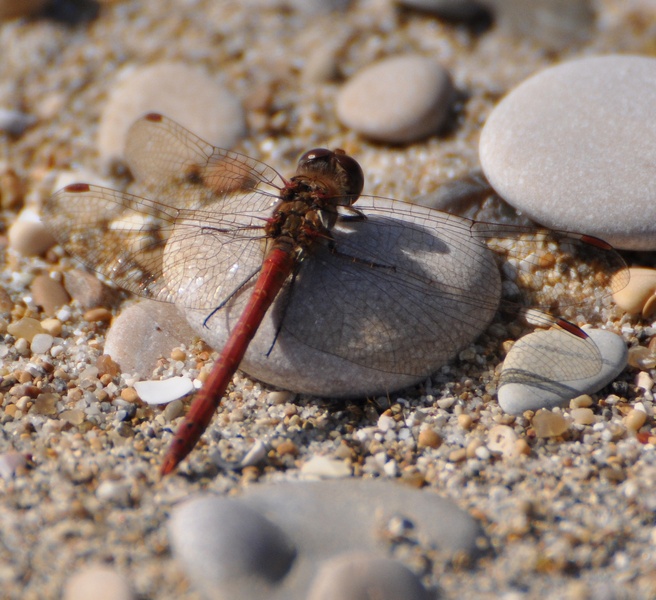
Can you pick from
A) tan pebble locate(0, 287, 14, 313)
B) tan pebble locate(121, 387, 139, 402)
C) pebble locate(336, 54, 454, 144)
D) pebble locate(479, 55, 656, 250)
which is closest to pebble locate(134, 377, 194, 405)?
tan pebble locate(121, 387, 139, 402)

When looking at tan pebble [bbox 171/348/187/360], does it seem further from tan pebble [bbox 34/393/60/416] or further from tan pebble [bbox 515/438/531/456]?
tan pebble [bbox 515/438/531/456]

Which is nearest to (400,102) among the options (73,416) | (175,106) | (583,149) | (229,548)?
(583,149)

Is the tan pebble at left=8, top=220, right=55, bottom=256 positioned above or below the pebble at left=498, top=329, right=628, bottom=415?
below

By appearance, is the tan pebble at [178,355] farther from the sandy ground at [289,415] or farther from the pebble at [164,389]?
the pebble at [164,389]

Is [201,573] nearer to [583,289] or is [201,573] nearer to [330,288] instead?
[330,288]

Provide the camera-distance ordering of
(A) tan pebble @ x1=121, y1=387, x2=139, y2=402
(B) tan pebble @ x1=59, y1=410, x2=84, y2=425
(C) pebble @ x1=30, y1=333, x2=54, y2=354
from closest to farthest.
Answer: (B) tan pebble @ x1=59, y1=410, x2=84, y2=425 < (A) tan pebble @ x1=121, y1=387, x2=139, y2=402 < (C) pebble @ x1=30, y1=333, x2=54, y2=354

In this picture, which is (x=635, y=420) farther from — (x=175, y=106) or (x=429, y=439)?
(x=175, y=106)

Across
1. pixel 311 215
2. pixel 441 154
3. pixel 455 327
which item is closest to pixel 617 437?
pixel 455 327
